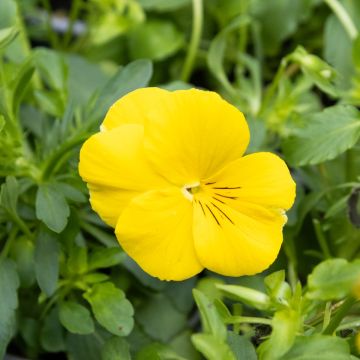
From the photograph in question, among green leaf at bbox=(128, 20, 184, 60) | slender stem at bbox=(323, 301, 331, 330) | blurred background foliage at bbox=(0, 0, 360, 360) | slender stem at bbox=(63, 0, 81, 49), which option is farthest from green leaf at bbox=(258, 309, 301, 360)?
slender stem at bbox=(63, 0, 81, 49)

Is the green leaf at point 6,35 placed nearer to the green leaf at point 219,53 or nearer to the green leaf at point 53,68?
the green leaf at point 53,68

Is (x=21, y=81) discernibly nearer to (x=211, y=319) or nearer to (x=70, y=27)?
(x=211, y=319)

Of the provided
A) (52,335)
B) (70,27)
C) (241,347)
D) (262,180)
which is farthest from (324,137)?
(70,27)

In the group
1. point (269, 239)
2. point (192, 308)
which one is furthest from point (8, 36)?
point (192, 308)

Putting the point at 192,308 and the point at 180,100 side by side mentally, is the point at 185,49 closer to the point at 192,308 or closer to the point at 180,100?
the point at 192,308

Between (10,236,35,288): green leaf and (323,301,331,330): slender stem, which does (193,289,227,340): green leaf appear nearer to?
(323,301,331,330): slender stem

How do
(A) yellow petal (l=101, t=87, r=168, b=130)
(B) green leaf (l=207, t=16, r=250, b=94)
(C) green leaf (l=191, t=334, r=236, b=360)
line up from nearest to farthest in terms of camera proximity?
1. (C) green leaf (l=191, t=334, r=236, b=360)
2. (A) yellow petal (l=101, t=87, r=168, b=130)
3. (B) green leaf (l=207, t=16, r=250, b=94)
